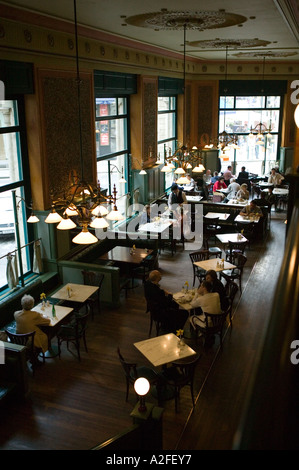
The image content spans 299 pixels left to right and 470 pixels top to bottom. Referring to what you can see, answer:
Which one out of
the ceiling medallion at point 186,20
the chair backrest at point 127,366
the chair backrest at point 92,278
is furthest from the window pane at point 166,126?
the chair backrest at point 127,366

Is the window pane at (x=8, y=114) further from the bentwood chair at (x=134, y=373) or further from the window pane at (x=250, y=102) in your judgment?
the window pane at (x=250, y=102)

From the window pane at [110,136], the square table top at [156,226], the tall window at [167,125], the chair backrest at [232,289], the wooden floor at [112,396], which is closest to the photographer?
the wooden floor at [112,396]

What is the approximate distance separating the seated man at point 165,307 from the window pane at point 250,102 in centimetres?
1432

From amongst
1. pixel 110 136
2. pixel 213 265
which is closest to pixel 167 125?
pixel 110 136

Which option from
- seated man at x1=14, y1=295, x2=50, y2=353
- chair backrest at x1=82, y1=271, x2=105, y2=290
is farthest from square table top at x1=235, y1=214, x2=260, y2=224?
seated man at x1=14, y1=295, x2=50, y2=353

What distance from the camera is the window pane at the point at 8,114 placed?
7750 mm

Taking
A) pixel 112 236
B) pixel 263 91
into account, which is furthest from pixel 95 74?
pixel 263 91

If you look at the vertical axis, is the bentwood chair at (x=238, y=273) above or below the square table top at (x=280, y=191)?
below

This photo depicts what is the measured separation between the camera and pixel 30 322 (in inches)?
265

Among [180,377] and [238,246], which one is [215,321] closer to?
[180,377]

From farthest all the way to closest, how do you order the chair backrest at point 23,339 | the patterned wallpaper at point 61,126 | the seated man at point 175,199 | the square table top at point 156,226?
1. the seated man at point 175,199
2. the square table top at point 156,226
3. the patterned wallpaper at point 61,126
4. the chair backrest at point 23,339

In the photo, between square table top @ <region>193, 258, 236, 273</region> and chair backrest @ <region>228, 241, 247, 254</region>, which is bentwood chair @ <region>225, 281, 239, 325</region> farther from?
Result: chair backrest @ <region>228, 241, 247, 254</region>

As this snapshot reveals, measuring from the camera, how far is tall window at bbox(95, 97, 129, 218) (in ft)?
38.8
